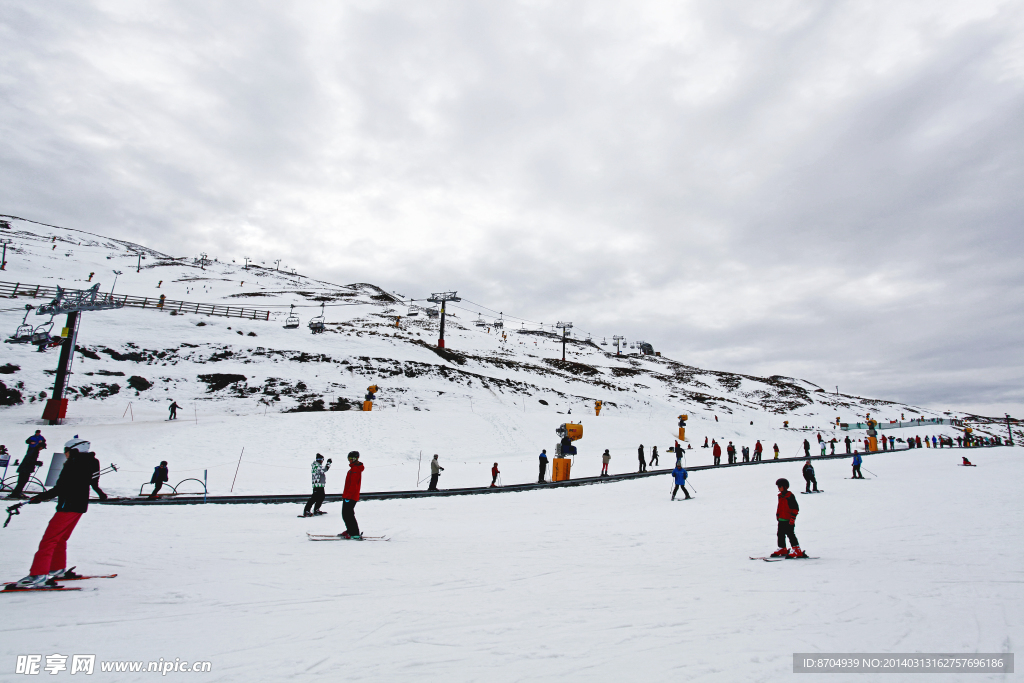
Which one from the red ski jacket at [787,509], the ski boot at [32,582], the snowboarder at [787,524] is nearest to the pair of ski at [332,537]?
the ski boot at [32,582]

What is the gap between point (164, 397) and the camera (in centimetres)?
3475

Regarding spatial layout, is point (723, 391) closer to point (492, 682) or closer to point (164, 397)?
point (164, 397)

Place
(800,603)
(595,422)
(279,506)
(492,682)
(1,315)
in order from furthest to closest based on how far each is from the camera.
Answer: (595,422) < (1,315) < (279,506) < (800,603) < (492,682)

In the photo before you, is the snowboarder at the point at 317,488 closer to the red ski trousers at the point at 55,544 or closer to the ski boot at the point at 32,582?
the red ski trousers at the point at 55,544

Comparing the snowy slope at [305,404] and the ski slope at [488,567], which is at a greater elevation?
the snowy slope at [305,404]

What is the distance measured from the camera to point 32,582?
590 centimetres

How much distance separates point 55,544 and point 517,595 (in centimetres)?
617

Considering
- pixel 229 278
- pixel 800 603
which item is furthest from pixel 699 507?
pixel 229 278

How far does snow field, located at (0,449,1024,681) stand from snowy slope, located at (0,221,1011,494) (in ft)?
36.2

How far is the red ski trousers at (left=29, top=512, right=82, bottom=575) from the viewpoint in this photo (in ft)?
19.7

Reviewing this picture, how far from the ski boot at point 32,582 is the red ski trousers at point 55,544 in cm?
6

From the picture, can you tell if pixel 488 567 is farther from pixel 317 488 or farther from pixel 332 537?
pixel 317 488

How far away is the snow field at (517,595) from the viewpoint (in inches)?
Answer: 175

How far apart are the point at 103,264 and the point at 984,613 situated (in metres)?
133
